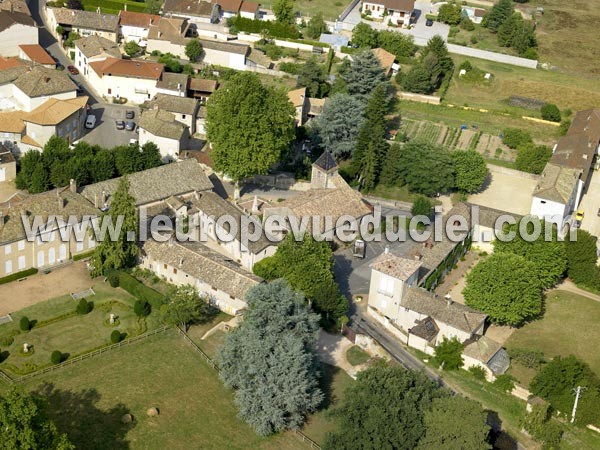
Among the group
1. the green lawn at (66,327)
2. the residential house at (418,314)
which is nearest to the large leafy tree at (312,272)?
the residential house at (418,314)

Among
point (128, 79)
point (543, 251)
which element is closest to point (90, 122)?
point (128, 79)

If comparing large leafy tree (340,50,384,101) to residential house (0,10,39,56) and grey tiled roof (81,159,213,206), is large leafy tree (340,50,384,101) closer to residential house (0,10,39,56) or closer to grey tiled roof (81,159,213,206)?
A: grey tiled roof (81,159,213,206)

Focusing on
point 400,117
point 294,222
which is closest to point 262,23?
point 400,117

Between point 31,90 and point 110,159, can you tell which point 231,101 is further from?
point 31,90

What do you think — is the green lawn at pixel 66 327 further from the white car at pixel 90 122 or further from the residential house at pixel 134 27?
the residential house at pixel 134 27

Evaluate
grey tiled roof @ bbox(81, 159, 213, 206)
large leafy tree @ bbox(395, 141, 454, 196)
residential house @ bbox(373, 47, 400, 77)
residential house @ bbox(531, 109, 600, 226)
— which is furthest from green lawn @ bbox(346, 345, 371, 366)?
residential house @ bbox(373, 47, 400, 77)

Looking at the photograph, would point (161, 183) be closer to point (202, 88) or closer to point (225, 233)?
point (225, 233)
